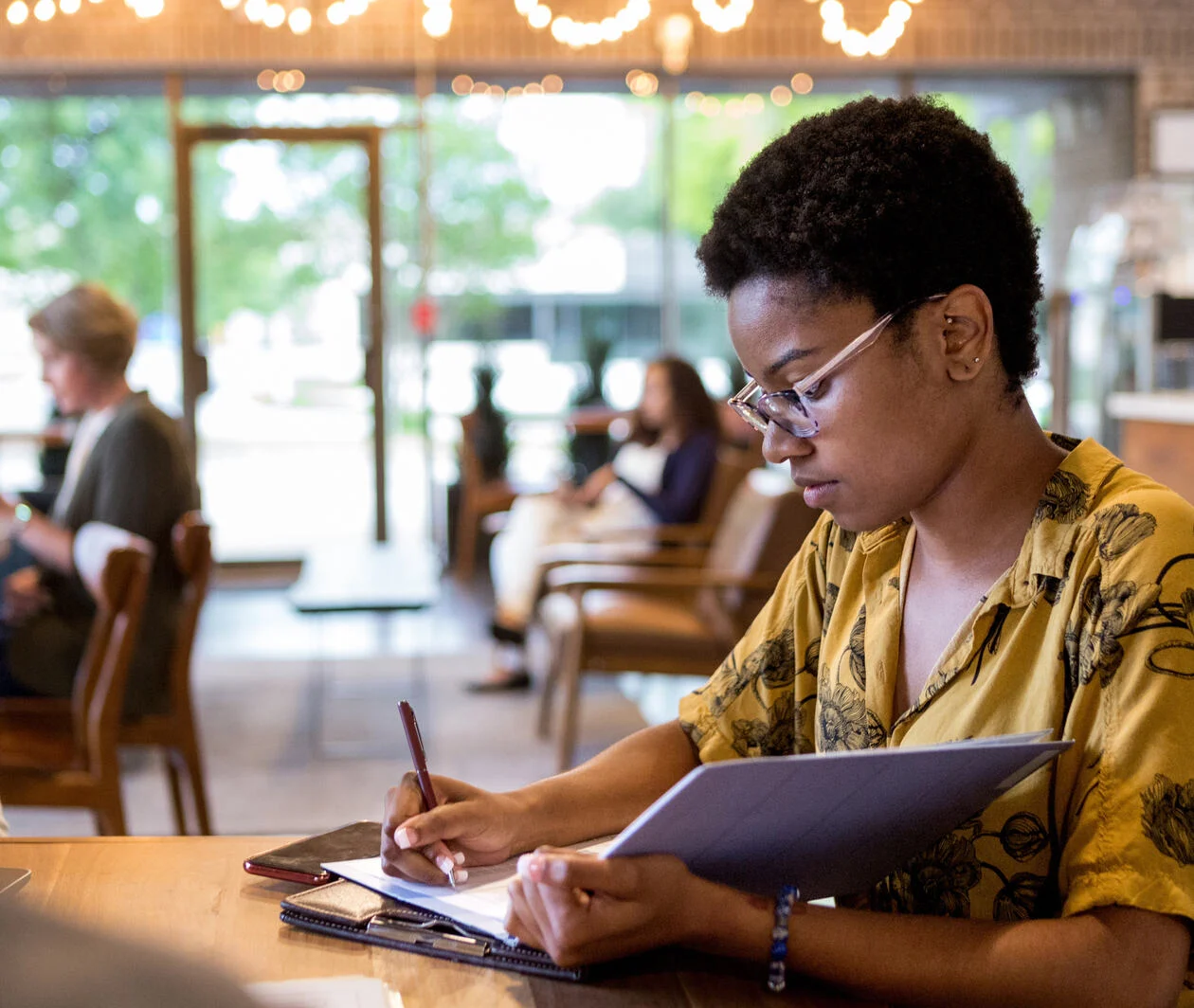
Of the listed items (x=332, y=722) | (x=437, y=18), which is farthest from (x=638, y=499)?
(x=437, y=18)

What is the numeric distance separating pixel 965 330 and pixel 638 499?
4.13 metres

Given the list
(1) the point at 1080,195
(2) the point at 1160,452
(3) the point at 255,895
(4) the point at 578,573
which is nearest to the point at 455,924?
(3) the point at 255,895

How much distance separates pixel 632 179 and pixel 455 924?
7596 mm

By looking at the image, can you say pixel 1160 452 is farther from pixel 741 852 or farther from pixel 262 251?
pixel 262 251

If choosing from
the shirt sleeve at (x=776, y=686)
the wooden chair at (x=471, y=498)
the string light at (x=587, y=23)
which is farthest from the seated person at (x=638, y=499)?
the shirt sleeve at (x=776, y=686)

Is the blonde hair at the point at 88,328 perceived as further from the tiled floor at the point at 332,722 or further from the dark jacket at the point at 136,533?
the tiled floor at the point at 332,722

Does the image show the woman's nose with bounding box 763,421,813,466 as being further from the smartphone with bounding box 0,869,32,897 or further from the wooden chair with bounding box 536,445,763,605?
the wooden chair with bounding box 536,445,763,605

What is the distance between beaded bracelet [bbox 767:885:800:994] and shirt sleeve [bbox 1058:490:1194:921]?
0.20 meters

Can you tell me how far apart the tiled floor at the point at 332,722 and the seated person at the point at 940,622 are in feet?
9.03

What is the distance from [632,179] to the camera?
827 centimetres

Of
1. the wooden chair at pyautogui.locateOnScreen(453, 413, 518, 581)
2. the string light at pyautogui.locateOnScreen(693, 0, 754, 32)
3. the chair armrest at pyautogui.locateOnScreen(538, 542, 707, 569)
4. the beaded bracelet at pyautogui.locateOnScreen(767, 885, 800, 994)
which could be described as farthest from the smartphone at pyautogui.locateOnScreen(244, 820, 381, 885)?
the string light at pyautogui.locateOnScreen(693, 0, 754, 32)

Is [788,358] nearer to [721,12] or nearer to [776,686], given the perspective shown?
[776,686]

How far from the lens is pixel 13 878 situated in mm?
1146

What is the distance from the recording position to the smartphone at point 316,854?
1.16 m
